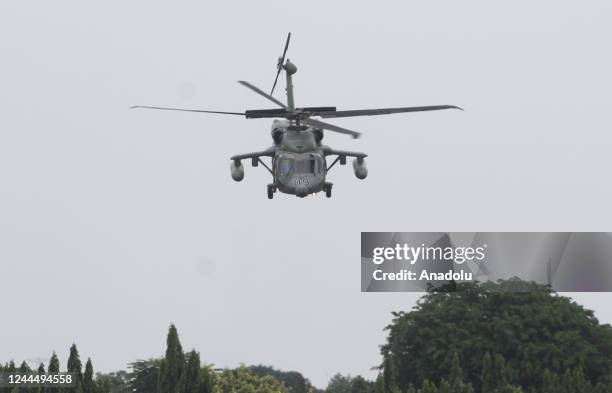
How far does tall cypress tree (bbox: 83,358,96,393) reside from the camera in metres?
85.4

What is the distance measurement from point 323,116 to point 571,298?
160 feet

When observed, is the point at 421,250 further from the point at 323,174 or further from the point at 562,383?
the point at 323,174

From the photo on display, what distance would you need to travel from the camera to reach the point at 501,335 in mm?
101188

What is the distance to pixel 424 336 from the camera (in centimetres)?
10319

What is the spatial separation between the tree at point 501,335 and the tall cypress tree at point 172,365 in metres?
15.2

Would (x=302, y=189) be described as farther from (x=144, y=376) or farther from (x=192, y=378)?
(x=144, y=376)

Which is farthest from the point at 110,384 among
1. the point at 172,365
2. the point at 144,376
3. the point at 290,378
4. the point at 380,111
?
the point at 290,378

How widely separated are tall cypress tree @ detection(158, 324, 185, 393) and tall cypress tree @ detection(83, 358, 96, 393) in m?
4.33

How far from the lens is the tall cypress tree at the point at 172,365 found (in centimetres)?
8819

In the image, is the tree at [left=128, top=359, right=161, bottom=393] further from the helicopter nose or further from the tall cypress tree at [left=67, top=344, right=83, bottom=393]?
the helicopter nose

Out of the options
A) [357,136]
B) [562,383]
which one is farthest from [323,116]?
[562,383]

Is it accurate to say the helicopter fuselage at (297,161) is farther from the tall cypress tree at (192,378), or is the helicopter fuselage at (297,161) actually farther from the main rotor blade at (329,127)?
the tall cypress tree at (192,378)

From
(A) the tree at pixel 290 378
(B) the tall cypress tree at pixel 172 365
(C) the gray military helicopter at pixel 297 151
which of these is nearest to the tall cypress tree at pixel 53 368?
(B) the tall cypress tree at pixel 172 365

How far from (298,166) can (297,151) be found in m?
0.94
